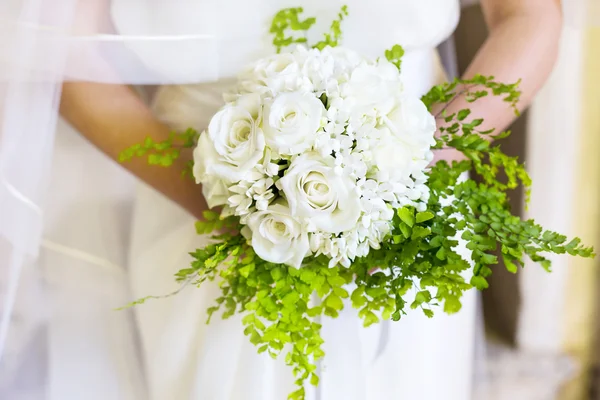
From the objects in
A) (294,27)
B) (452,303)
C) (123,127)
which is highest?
(294,27)

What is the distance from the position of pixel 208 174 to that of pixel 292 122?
0.34 ft

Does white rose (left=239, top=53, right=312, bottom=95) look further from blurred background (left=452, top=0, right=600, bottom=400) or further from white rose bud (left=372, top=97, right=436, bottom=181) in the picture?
blurred background (left=452, top=0, right=600, bottom=400)

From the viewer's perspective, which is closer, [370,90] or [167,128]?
[370,90]

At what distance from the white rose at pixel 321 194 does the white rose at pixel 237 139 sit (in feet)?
0.12

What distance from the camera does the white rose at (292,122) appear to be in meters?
0.45

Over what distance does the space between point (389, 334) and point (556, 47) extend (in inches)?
19.4

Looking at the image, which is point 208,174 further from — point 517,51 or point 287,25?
point 517,51

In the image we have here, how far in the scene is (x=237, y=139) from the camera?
479 mm

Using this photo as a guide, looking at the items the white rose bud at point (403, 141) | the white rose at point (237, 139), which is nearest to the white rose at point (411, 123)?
the white rose bud at point (403, 141)

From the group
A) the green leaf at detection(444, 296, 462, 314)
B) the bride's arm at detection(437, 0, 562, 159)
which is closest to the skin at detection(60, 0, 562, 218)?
the bride's arm at detection(437, 0, 562, 159)

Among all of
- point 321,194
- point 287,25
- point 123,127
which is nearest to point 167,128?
point 123,127

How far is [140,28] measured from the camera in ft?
2.08

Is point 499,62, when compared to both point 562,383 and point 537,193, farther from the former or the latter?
point 562,383

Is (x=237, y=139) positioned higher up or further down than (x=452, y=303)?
higher up
